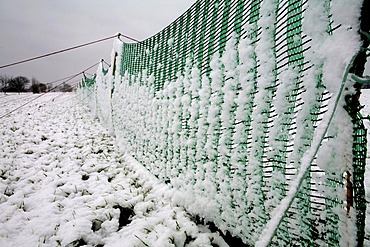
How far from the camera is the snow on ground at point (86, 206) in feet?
4.41

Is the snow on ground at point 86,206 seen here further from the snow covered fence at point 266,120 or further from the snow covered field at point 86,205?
the snow covered fence at point 266,120

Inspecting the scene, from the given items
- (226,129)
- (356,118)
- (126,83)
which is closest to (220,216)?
(226,129)

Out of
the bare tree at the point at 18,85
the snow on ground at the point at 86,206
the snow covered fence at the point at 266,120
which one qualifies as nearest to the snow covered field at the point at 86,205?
the snow on ground at the point at 86,206

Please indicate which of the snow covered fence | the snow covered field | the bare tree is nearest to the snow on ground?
the snow covered field

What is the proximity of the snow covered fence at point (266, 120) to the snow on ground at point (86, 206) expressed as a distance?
0.20 meters

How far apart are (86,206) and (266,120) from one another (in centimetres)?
159

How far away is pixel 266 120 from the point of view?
1034 millimetres

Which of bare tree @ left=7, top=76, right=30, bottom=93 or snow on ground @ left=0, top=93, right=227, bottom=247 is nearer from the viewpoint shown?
snow on ground @ left=0, top=93, right=227, bottom=247

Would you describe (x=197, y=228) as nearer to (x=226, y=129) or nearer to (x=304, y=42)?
(x=226, y=129)

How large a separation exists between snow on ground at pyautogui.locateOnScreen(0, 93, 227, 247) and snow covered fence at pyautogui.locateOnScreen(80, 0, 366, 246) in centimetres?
20

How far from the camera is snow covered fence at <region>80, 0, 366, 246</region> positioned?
678 mm

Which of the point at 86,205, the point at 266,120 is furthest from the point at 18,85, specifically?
the point at 266,120

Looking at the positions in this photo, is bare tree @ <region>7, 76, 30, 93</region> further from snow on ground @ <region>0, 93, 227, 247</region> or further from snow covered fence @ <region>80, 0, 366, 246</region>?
snow covered fence @ <region>80, 0, 366, 246</region>

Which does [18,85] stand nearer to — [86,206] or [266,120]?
[86,206]
